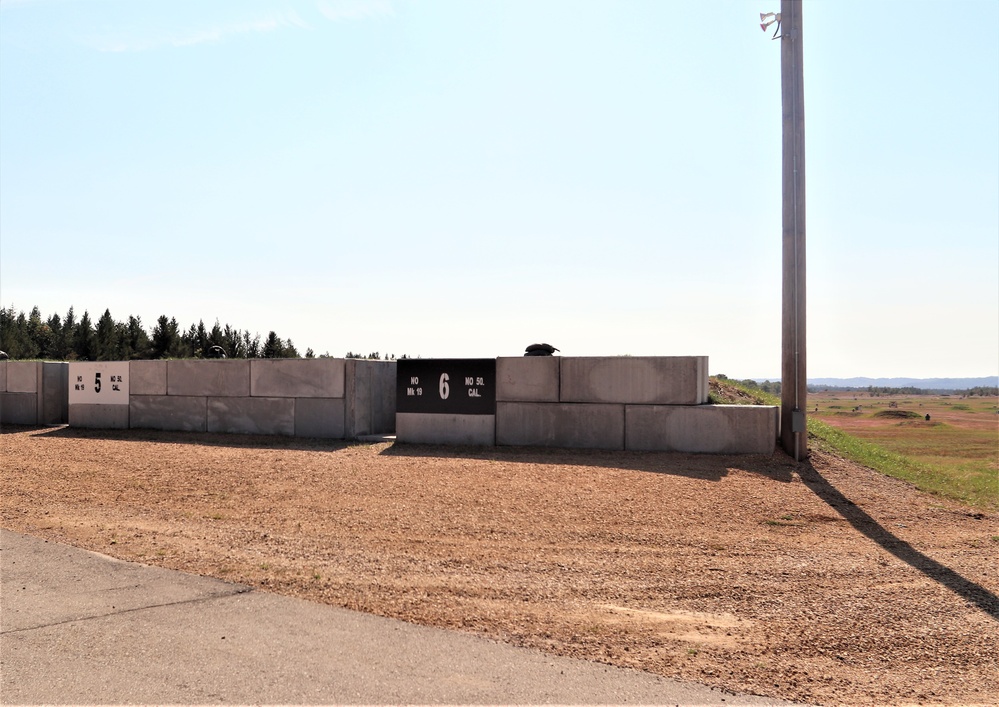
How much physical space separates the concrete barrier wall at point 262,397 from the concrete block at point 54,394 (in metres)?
2.72

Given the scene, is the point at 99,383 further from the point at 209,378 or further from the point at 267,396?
the point at 267,396

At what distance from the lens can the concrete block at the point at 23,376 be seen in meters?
23.4

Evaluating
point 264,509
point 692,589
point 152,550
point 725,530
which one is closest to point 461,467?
point 264,509

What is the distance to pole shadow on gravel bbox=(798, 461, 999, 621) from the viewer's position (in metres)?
6.57

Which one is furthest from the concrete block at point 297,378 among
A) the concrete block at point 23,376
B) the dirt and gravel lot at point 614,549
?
the concrete block at point 23,376

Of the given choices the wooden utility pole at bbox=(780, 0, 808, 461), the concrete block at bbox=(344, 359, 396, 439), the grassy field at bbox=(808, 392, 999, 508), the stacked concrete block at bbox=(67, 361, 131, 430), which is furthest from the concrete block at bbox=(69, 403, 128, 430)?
the grassy field at bbox=(808, 392, 999, 508)

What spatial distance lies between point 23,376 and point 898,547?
81.0 feet

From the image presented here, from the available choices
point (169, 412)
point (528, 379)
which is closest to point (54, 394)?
point (169, 412)

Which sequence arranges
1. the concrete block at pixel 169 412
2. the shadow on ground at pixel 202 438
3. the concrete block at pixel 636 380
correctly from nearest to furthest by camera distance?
the concrete block at pixel 636 380
the shadow on ground at pixel 202 438
the concrete block at pixel 169 412

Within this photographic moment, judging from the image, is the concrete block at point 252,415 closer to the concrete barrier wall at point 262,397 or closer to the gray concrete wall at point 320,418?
the concrete barrier wall at point 262,397

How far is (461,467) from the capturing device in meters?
14.1

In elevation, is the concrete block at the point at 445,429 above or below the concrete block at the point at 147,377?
below

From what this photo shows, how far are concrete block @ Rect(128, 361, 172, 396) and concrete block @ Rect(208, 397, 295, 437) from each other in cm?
186

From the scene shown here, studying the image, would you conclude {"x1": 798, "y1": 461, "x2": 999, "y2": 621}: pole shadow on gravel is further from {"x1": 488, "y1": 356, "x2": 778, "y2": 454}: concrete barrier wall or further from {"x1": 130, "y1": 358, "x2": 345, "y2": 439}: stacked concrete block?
{"x1": 130, "y1": 358, "x2": 345, "y2": 439}: stacked concrete block
